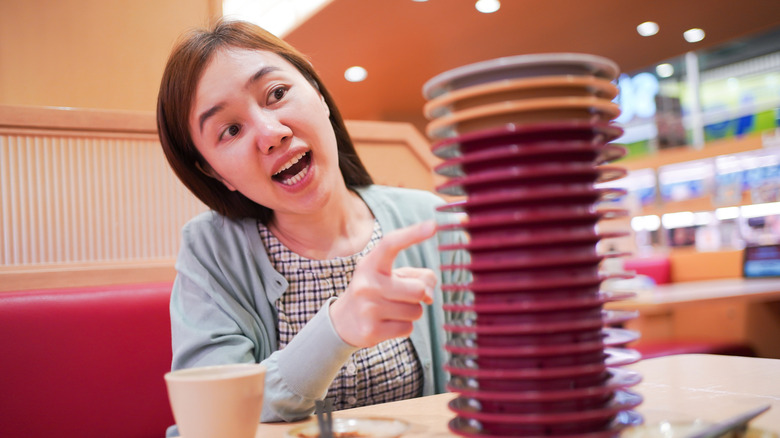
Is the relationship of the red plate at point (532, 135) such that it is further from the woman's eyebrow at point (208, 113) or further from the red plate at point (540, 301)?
the woman's eyebrow at point (208, 113)

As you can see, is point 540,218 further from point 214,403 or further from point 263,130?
point 263,130

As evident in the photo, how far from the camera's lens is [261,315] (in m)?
1.11

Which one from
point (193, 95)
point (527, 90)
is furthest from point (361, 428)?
point (193, 95)

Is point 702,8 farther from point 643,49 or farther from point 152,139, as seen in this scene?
point 152,139

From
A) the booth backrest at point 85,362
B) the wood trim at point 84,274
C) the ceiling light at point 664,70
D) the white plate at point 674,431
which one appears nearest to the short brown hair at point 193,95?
the booth backrest at point 85,362

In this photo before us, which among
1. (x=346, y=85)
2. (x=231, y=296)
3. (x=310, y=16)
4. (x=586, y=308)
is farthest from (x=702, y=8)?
(x=586, y=308)

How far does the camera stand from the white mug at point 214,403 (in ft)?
1.79

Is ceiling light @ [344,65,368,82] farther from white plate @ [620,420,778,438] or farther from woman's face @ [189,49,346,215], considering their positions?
white plate @ [620,420,778,438]

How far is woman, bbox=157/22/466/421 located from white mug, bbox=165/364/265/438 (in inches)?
7.9

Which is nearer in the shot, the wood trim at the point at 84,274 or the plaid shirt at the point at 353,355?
the plaid shirt at the point at 353,355

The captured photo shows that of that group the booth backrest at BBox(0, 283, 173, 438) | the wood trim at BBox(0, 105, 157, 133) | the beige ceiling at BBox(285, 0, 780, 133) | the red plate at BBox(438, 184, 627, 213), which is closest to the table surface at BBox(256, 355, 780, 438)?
the red plate at BBox(438, 184, 627, 213)

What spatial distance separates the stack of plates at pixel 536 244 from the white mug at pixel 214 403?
18cm

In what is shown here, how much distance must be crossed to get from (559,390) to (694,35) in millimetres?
5832

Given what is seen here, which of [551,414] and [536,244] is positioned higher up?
[536,244]
